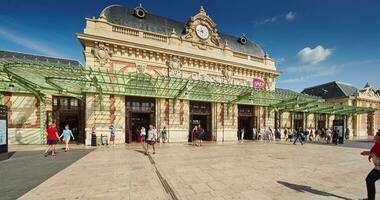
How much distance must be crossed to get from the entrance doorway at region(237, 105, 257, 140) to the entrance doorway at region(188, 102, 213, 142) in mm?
3749

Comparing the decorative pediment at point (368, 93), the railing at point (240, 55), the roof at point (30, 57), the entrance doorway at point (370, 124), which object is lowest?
the entrance doorway at point (370, 124)

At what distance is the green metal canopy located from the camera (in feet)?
33.7

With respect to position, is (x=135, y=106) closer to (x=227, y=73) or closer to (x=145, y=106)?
(x=145, y=106)

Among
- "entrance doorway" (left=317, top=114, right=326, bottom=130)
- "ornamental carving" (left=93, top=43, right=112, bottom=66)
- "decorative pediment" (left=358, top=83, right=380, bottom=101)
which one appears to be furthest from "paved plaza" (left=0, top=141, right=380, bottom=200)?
"decorative pediment" (left=358, top=83, right=380, bottom=101)

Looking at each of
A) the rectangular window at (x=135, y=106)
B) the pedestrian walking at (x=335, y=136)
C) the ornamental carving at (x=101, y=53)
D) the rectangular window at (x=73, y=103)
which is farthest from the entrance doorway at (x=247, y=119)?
the rectangular window at (x=73, y=103)

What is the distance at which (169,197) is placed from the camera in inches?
164

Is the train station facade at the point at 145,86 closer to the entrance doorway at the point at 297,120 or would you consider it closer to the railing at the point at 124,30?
the railing at the point at 124,30

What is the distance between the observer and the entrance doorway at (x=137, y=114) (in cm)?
1517

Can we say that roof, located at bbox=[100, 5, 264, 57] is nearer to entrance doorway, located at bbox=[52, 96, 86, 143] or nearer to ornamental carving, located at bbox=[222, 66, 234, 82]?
ornamental carving, located at bbox=[222, 66, 234, 82]

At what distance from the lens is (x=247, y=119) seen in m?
21.3

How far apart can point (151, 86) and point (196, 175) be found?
9.84 m

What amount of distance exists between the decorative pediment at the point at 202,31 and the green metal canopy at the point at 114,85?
5.11m

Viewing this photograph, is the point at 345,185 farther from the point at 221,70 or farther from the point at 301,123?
the point at 301,123

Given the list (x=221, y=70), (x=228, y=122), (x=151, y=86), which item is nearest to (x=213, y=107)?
(x=228, y=122)
